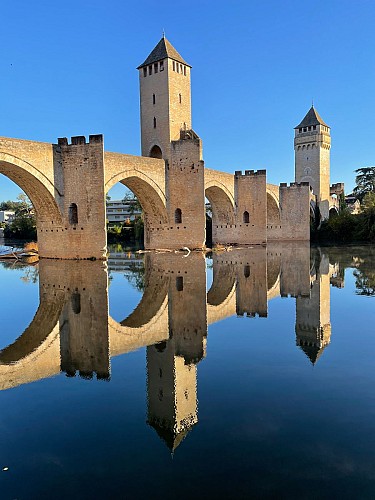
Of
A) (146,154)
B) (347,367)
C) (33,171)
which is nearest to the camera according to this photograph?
(347,367)

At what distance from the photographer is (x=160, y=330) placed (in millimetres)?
6125

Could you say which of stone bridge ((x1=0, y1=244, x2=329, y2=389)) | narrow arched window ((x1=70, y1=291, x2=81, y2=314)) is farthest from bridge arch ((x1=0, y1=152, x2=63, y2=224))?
narrow arched window ((x1=70, y1=291, x2=81, y2=314))

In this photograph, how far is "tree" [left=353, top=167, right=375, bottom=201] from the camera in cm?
5906

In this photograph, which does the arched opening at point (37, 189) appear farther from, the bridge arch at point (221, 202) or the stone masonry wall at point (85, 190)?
the bridge arch at point (221, 202)

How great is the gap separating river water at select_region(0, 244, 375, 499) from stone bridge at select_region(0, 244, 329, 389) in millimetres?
32

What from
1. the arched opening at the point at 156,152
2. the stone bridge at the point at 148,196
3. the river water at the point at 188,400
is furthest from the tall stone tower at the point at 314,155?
the river water at the point at 188,400

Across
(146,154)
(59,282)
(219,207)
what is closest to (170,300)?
(59,282)

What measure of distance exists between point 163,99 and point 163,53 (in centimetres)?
280

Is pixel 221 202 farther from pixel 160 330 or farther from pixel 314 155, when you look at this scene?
pixel 160 330

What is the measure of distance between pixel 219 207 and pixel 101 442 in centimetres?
3007

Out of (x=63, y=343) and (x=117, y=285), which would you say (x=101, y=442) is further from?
(x=117, y=285)

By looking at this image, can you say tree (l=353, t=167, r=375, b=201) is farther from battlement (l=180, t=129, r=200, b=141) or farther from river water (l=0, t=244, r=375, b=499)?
river water (l=0, t=244, r=375, b=499)

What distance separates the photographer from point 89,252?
61.5ft

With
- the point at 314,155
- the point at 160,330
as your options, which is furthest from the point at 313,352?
the point at 314,155
